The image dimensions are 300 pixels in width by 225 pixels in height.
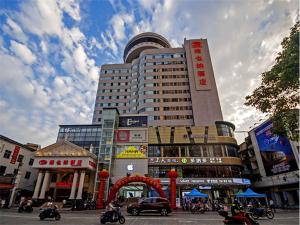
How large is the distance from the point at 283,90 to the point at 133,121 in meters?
30.4

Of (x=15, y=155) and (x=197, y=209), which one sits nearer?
(x=197, y=209)

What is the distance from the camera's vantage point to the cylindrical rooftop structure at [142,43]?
7425 centimetres

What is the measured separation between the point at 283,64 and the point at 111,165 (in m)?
31.2

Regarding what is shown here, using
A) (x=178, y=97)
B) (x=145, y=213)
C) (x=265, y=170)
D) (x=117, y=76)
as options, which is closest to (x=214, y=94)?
(x=178, y=97)

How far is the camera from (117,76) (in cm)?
6925

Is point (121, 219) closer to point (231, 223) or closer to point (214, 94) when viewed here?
point (231, 223)

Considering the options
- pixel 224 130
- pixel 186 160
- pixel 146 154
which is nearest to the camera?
pixel 186 160

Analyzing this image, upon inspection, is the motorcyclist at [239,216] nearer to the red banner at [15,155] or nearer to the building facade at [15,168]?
the building facade at [15,168]

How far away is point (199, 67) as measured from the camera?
57844mm

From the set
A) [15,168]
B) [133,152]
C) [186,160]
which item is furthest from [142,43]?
[15,168]

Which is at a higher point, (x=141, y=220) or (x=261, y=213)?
(x=261, y=213)

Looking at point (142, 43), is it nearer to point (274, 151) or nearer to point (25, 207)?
point (274, 151)

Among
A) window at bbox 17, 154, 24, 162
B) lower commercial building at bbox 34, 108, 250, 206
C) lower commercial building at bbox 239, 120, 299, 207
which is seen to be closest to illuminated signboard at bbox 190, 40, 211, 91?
lower commercial building at bbox 34, 108, 250, 206

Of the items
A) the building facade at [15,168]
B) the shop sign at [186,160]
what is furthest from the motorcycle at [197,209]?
the building facade at [15,168]
